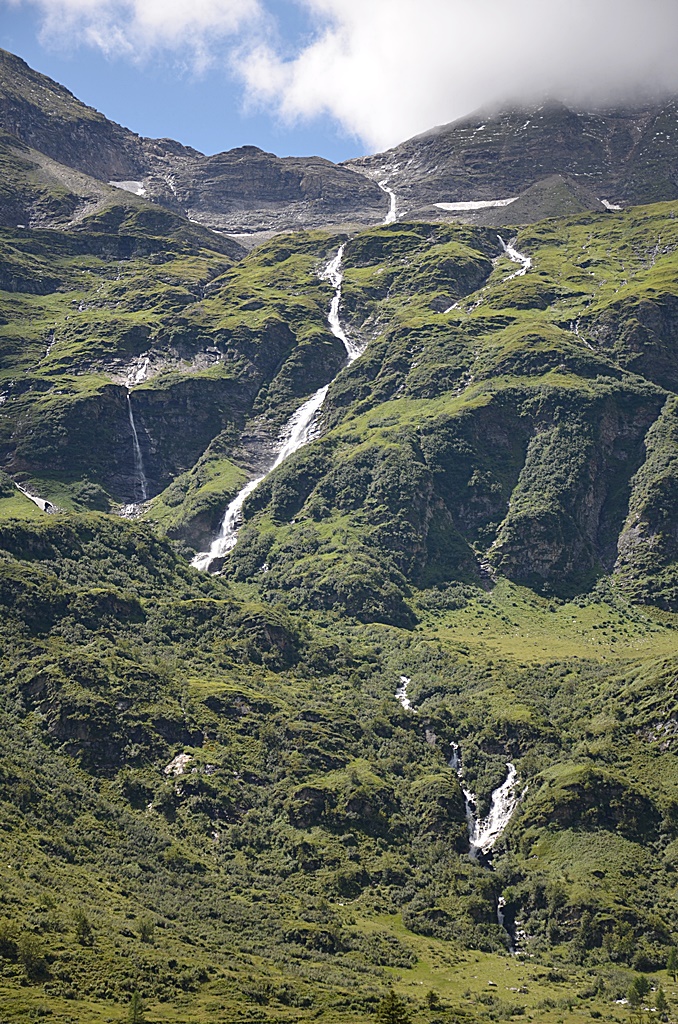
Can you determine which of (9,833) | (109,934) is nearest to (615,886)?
(109,934)

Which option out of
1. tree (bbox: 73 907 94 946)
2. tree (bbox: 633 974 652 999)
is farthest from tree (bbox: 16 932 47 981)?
tree (bbox: 633 974 652 999)

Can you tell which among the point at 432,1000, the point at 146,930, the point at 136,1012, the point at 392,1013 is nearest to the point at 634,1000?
the point at 432,1000

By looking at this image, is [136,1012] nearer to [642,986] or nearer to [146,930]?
[146,930]

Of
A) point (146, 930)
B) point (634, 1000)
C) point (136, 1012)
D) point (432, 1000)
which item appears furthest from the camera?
point (146, 930)

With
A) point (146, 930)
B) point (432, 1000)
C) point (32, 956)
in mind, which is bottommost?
point (32, 956)

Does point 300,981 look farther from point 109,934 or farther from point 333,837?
point 333,837

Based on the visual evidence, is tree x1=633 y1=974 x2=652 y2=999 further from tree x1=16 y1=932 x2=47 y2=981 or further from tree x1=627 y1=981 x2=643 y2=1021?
tree x1=16 y1=932 x2=47 y2=981
